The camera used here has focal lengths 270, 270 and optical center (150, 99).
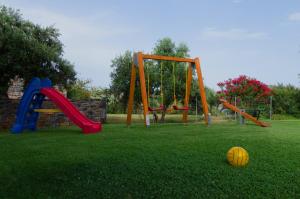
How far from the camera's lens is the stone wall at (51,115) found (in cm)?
1099

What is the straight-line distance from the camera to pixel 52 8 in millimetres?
10266

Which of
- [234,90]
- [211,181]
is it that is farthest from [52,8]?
Result: [234,90]

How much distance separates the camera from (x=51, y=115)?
38.3 ft

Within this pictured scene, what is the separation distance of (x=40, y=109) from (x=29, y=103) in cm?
41

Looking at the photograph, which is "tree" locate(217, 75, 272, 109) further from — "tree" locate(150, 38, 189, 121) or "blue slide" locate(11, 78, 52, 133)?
"blue slide" locate(11, 78, 52, 133)

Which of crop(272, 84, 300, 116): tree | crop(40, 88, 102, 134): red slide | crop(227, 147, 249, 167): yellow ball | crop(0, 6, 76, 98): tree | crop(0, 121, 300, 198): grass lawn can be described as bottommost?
crop(0, 121, 300, 198): grass lawn

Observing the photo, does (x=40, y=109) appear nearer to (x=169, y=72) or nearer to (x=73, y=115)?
(x=73, y=115)

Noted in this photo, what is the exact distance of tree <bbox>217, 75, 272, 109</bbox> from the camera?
17.9 meters

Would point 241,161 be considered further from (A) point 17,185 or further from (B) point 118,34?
(B) point 118,34

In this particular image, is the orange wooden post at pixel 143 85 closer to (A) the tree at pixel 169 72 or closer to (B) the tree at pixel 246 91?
(A) the tree at pixel 169 72

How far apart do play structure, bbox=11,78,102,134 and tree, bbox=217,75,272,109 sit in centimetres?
1262

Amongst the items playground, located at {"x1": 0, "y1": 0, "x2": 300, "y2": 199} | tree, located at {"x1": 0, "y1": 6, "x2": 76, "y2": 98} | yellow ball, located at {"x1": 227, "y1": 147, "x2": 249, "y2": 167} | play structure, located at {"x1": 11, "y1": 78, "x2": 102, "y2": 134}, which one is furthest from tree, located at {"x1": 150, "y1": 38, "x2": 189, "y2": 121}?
yellow ball, located at {"x1": 227, "y1": 147, "x2": 249, "y2": 167}

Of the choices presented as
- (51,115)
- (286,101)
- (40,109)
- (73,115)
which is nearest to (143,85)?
(73,115)

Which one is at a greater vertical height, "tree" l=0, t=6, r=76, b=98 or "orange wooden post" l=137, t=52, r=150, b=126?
"tree" l=0, t=6, r=76, b=98
